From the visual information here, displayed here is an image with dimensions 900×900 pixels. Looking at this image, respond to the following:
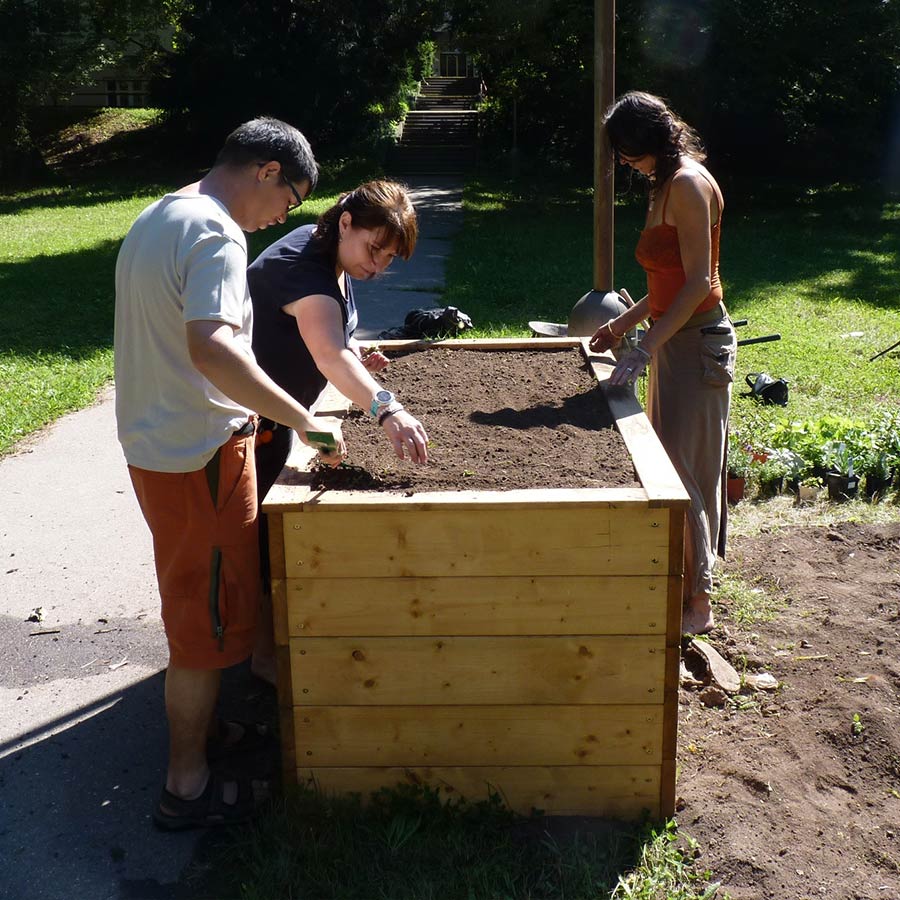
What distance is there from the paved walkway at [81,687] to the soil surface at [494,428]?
1105 millimetres

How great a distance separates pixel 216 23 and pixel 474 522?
77.6ft

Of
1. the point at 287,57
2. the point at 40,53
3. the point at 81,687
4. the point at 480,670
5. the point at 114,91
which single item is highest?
the point at 40,53

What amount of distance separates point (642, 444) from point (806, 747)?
41.9 inches

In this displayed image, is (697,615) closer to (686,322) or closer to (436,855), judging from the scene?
(686,322)

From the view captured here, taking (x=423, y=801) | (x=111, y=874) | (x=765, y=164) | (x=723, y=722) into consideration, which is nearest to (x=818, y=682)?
(x=723, y=722)

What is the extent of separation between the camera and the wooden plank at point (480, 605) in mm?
2625

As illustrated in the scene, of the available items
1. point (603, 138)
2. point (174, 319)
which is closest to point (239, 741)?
point (174, 319)

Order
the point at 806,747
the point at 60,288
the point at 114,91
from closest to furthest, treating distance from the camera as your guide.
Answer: the point at 806,747 < the point at 60,288 < the point at 114,91

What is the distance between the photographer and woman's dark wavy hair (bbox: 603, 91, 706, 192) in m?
3.37

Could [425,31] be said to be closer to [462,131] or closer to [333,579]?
[462,131]

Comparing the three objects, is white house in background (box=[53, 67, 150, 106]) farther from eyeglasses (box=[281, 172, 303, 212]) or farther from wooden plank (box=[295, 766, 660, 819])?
wooden plank (box=[295, 766, 660, 819])

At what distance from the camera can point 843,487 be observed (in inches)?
207

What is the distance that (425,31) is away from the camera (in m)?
24.6

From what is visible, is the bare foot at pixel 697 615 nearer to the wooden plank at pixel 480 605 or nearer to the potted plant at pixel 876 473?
the wooden plank at pixel 480 605
